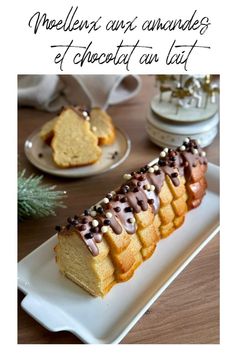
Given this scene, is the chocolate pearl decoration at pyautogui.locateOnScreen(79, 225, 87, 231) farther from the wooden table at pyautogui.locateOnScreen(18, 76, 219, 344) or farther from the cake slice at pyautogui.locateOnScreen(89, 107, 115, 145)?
the cake slice at pyautogui.locateOnScreen(89, 107, 115, 145)

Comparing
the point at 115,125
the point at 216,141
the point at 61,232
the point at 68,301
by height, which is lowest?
the point at 216,141

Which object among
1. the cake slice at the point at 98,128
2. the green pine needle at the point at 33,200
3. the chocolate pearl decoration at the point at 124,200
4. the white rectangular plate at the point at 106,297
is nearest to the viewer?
the white rectangular plate at the point at 106,297

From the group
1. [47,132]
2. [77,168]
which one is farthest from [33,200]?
[47,132]

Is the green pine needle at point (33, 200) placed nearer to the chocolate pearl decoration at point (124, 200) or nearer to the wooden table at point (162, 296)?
the wooden table at point (162, 296)

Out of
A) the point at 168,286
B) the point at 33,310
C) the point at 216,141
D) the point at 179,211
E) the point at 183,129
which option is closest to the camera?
the point at 33,310

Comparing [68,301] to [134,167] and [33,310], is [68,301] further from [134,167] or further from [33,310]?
[134,167]

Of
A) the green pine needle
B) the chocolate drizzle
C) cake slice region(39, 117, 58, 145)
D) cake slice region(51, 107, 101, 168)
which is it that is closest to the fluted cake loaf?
the chocolate drizzle

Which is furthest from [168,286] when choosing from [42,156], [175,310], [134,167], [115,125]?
[115,125]

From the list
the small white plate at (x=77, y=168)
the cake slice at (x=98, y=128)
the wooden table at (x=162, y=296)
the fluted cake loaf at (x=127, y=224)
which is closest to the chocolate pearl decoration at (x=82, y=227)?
the fluted cake loaf at (x=127, y=224)
